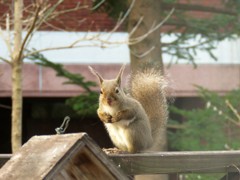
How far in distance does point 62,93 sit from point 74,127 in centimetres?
53

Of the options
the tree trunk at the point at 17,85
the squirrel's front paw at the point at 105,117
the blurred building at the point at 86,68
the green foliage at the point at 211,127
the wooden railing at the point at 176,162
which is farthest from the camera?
the blurred building at the point at 86,68

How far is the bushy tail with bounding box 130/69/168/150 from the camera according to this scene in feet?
13.8

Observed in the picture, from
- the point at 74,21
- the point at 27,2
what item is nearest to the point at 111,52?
the point at 74,21

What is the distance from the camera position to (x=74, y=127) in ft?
35.4

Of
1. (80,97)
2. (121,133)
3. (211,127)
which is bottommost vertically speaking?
(211,127)

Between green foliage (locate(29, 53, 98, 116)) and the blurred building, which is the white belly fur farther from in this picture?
the blurred building

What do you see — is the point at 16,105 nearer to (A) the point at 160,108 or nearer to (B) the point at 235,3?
(A) the point at 160,108

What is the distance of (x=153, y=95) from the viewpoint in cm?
425

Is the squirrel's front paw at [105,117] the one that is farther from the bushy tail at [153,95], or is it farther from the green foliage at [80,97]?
the green foliage at [80,97]

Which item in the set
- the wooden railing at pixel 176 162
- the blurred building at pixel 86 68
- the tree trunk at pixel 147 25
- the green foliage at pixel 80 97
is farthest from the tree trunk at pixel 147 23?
the wooden railing at pixel 176 162

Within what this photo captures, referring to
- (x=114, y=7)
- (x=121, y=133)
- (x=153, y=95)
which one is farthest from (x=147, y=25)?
(x=121, y=133)

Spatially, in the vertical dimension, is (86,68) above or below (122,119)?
below

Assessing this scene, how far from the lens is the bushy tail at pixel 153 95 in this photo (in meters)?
4.22

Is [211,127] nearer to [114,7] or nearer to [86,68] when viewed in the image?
[114,7]
